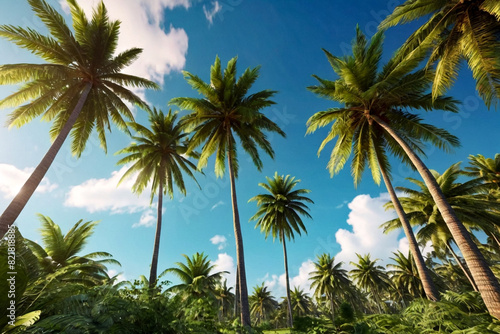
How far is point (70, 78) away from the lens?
11.2 m

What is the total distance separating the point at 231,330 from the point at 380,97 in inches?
497

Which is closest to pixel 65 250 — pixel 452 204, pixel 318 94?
pixel 318 94

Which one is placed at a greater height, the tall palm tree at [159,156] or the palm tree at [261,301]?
the tall palm tree at [159,156]

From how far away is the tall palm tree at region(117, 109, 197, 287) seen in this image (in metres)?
17.1

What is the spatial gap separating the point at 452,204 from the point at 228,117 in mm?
18552

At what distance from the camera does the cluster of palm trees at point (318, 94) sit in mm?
7637

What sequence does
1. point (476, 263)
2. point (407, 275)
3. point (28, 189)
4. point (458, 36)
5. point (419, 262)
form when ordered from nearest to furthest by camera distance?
1. point (476, 263)
2. point (28, 189)
3. point (458, 36)
4. point (419, 262)
5. point (407, 275)

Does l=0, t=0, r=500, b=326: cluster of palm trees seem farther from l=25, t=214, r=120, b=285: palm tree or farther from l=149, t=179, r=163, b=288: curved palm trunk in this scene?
l=25, t=214, r=120, b=285: palm tree

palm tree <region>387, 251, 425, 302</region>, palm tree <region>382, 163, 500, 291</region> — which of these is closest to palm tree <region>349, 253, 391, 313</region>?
palm tree <region>387, 251, 425, 302</region>

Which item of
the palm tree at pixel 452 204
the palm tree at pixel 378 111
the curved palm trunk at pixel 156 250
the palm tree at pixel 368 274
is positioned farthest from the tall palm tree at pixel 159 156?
the palm tree at pixel 368 274

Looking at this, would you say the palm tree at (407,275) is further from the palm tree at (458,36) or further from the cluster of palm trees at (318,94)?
the palm tree at (458,36)

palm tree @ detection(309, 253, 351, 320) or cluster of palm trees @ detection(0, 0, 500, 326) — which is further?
palm tree @ detection(309, 253, 351, 320)

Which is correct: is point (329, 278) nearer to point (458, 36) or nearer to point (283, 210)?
point (283, 210)

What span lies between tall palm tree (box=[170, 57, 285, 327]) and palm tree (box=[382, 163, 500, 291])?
566 inches
